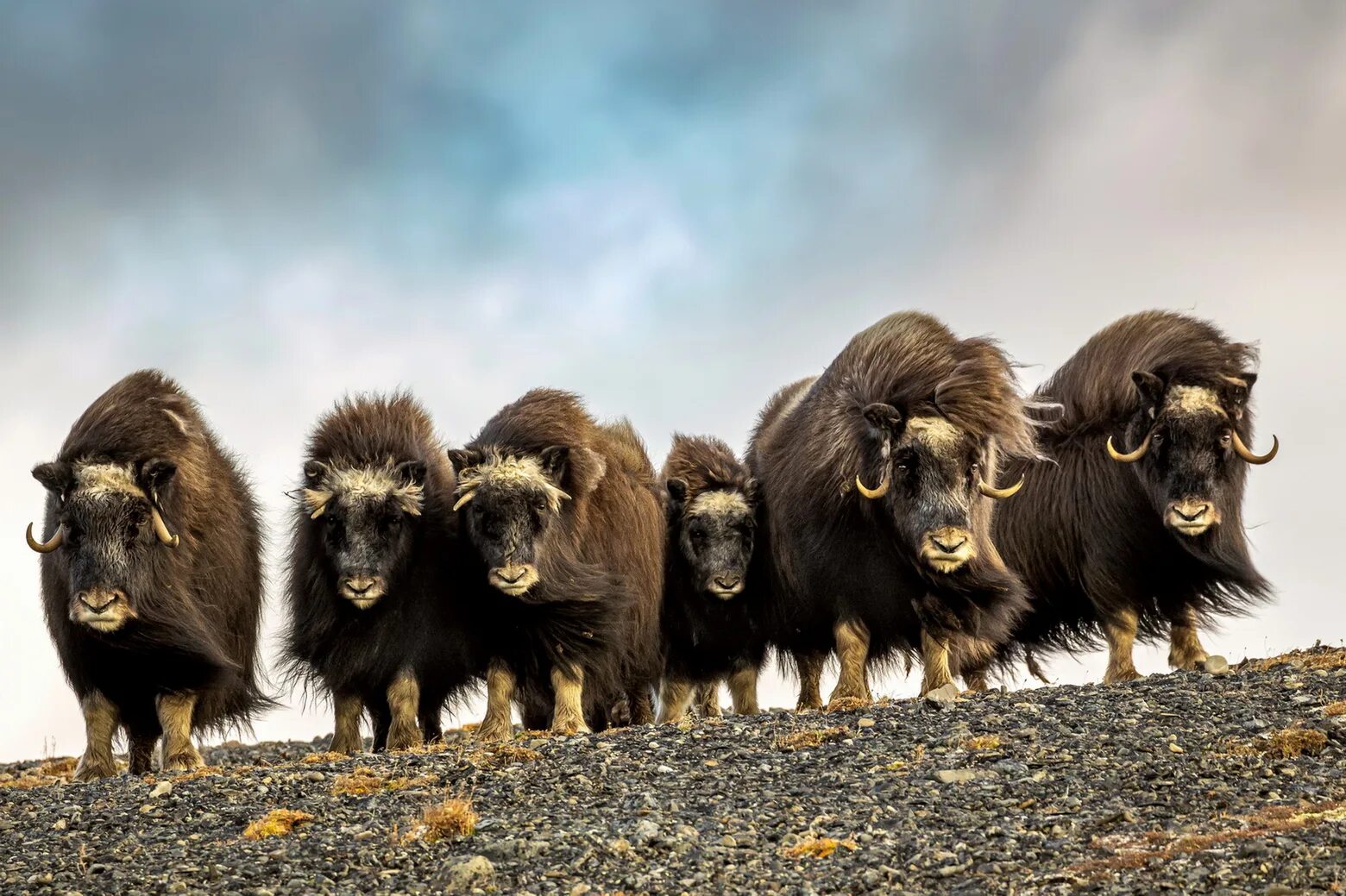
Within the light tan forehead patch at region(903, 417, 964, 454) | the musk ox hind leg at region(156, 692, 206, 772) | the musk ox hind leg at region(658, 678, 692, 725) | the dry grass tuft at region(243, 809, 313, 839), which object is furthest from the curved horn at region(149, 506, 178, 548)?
the light tan forehead patch at region(903, 417, 964, 454)

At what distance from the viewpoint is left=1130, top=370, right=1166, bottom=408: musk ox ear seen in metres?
9.24

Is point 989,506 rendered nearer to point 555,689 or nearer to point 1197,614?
point 1197,614

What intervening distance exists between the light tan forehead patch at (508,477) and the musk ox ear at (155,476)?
140 centimetres

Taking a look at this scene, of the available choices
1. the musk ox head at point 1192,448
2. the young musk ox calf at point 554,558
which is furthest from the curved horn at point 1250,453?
the young musk ox calf at point 554,558

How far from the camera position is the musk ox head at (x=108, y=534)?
8.30 m

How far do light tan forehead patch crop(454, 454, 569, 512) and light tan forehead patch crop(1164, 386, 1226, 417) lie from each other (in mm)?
3188

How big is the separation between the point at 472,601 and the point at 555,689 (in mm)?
577

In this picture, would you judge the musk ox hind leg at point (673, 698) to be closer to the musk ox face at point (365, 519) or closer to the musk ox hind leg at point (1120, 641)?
the musk ox face at point (365, 519)

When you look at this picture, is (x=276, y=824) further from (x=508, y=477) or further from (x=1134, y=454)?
(x=1134, y=454)

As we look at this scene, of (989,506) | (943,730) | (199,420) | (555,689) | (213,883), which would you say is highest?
(199,420)

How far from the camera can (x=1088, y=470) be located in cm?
977

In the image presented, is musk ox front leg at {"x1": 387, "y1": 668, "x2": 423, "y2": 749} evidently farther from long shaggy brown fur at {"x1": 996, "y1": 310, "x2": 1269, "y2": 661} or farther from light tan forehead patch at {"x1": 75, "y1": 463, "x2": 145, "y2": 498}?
long shaggy brown fur at {"x1": 996, "y1": 310, "x2": 1269, "y2": 661}

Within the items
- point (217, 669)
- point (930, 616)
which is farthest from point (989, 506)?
point (217, 669)

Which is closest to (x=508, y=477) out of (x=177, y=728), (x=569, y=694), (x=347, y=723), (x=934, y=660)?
(x=569, y=694)
